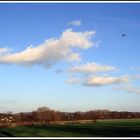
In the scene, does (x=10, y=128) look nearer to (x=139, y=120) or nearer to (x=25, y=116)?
(x=25, y=116)

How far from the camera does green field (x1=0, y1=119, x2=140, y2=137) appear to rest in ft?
62.5

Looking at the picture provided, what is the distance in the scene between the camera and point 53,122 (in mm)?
24828

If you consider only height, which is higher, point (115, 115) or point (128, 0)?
point (128, 0)

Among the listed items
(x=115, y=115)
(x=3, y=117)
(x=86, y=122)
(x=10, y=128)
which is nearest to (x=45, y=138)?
(x=10, y=128)

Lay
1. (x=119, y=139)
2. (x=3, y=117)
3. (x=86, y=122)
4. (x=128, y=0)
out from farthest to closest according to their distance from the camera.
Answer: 1. (x=86, y=122)
2. (x=3, y=117)
3. (x=119, y=139)
4. (x=128, y=0)

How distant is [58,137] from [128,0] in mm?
7289

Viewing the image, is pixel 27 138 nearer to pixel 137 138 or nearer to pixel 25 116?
pixel 137 138

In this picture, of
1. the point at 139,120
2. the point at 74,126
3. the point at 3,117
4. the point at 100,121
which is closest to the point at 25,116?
the point at 3,117

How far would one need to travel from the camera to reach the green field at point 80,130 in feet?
62.5

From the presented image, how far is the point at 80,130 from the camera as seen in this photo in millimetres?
21562

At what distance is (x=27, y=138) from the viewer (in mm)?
17188

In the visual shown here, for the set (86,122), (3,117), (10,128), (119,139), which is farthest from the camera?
(86,122)

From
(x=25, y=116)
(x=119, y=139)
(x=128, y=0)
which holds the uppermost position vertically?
(x=128, y=0)

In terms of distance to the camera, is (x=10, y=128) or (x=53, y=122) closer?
(x=10, y=128)
